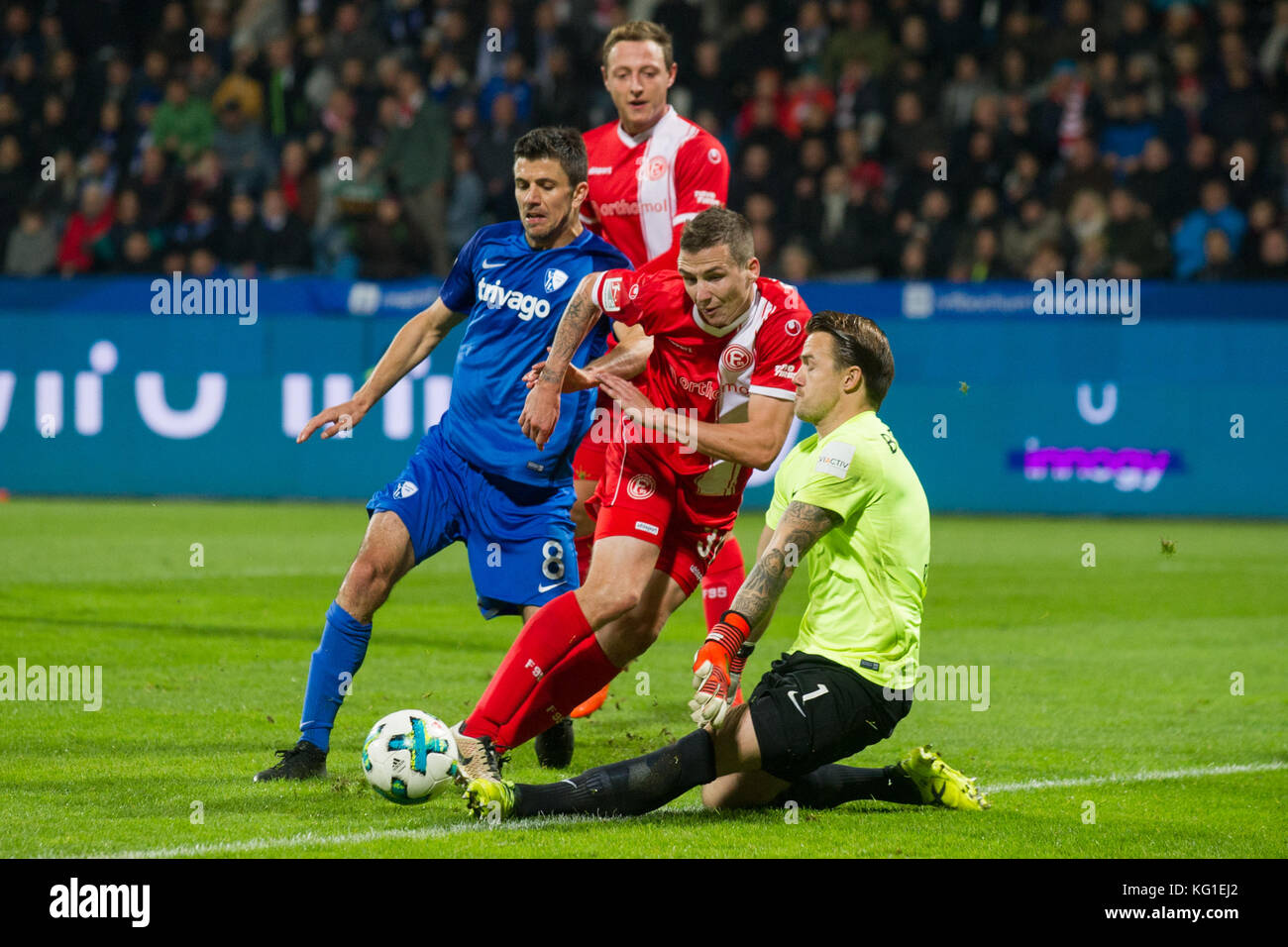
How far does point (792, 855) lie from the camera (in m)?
5.09

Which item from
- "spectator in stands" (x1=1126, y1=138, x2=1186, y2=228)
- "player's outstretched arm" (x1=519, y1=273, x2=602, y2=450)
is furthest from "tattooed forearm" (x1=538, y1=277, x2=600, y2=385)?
"spectator in stands" (x1=1126, y1=138, x2=1186, y2=228)

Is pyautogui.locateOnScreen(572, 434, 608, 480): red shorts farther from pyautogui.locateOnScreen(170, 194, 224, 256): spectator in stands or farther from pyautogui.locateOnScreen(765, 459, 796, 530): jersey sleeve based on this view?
pyautogui.locateOnScreen(170, 194, 224, 256): spectator in stands

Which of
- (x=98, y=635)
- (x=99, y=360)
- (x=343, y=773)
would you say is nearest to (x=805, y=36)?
(x=99, y=360)

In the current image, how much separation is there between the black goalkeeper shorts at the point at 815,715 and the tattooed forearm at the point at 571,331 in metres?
1.32

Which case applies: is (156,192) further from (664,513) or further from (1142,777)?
(1142,777)

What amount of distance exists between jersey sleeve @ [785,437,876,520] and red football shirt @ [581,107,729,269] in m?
2.39

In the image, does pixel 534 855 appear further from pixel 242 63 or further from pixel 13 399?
pixel 242 63

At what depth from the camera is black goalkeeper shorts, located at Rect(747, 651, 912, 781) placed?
546cm

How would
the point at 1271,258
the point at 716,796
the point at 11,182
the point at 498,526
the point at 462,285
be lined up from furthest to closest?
the point at 11,182, the point at 1271,258, the point at 462,285, the point at 498,526, the point at 716,796

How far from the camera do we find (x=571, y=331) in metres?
6.28

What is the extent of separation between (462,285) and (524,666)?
70.8 inches

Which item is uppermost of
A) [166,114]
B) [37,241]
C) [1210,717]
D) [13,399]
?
[166,114]

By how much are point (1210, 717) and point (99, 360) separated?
12.5m

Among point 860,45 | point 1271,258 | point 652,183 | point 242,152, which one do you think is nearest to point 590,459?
point 652,183
